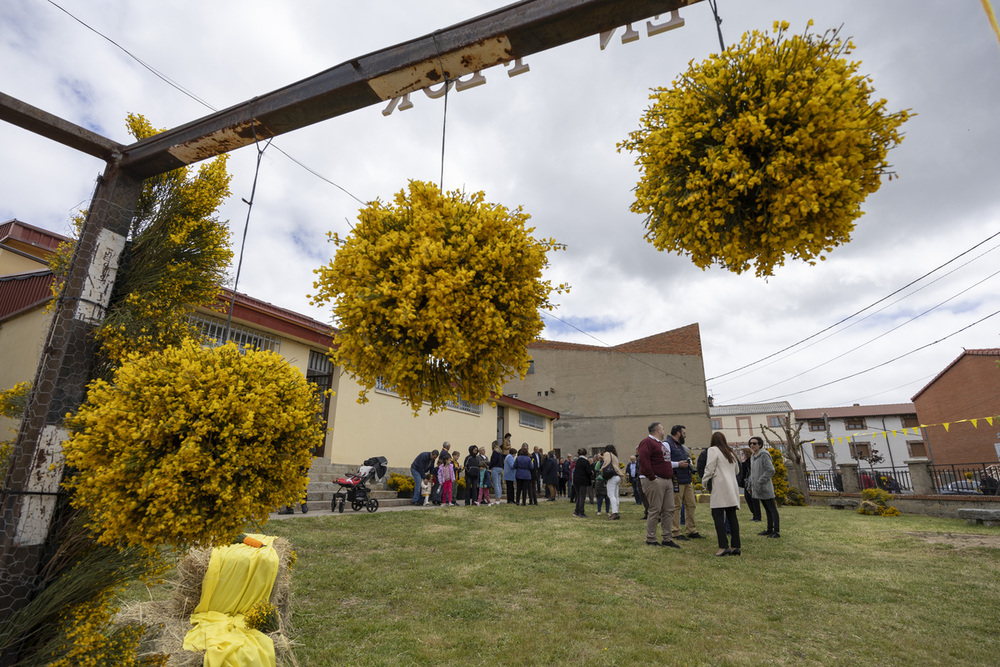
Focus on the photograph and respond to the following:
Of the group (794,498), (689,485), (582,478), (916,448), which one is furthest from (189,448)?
(916,448)

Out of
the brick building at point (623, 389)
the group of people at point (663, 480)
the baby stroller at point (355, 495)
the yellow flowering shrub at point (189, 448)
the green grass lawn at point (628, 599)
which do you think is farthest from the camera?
the brick building at point (623, 389)

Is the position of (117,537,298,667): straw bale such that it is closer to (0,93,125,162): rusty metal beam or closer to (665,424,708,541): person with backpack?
(0,93,125,162): rusty metal beam

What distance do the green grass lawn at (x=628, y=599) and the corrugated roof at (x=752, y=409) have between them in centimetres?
5484

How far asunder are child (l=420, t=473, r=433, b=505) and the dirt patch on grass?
10029 mm

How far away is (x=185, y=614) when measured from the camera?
364 cm

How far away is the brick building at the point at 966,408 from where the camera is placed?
2823 cm

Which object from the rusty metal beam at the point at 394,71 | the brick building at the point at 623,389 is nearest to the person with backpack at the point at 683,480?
the rusty metal beam at the point at 394,71

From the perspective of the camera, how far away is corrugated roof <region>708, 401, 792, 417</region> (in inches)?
2285

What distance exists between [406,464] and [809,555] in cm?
1181

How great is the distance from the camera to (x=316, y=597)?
4.59 metres

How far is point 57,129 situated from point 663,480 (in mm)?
7589

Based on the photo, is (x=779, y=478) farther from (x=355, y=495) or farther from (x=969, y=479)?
(x=355, y=495)

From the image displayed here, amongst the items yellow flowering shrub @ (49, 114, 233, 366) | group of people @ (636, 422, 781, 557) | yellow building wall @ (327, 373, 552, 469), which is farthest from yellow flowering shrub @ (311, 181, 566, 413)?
yellow building wall @ (327, 373, 552, 469)

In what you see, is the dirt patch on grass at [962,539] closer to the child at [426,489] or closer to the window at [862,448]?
the child at [426,489]
